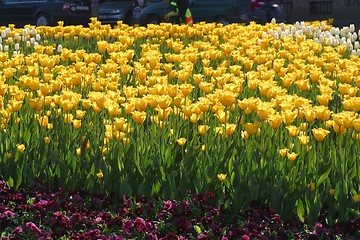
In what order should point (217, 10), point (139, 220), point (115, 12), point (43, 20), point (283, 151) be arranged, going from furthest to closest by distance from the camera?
point (115, 12)
point (43, 20)
point (217, 10)
point (283, 151)
point (139, 220)

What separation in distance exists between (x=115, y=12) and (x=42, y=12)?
2.65 meters

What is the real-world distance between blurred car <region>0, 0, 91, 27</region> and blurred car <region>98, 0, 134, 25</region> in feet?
4.86

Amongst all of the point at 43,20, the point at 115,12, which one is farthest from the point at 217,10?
the point at 43,20

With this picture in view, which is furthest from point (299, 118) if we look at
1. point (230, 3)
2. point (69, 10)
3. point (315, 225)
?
point (69, 10)

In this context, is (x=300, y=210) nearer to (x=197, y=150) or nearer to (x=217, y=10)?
(x=197, y=150)

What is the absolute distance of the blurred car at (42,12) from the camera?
27172 millimetres

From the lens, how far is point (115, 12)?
2878cm

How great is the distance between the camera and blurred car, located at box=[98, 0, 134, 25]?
28.8 meters

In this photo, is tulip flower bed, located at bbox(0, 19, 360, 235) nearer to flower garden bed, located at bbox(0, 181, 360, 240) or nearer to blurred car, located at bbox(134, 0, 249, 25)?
flower garden bed, located at bbox(0, 181, 360, 240)

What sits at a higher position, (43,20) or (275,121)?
(43,20)

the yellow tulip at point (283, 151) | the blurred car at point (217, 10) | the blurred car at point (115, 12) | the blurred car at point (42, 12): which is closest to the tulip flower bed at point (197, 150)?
the yellow tulip at point (283, 151)

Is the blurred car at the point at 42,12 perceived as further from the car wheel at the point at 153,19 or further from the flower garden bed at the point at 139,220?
the flower garden bed at the point at 139,220

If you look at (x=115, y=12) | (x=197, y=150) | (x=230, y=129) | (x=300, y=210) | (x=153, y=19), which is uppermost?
(x=115, y=12)

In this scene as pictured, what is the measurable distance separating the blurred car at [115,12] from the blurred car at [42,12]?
148 cm
